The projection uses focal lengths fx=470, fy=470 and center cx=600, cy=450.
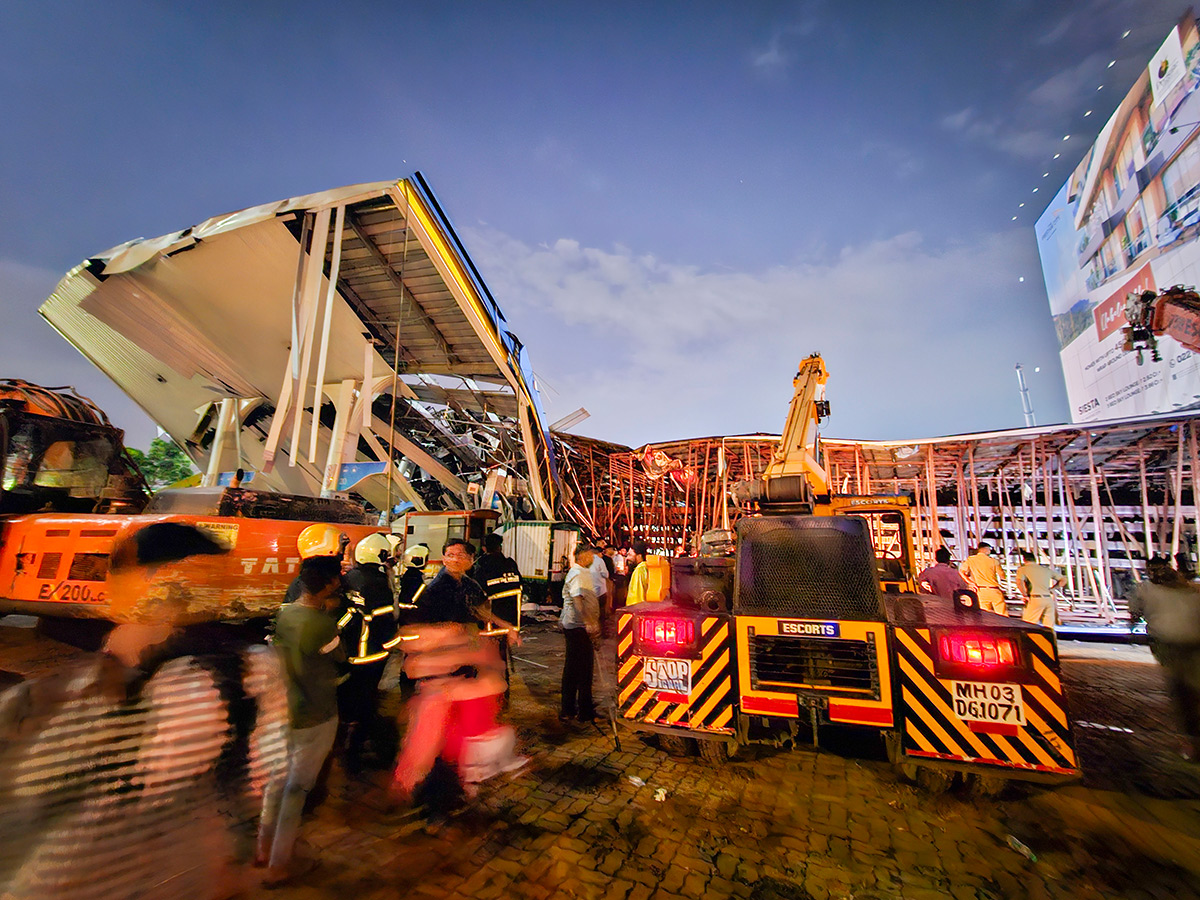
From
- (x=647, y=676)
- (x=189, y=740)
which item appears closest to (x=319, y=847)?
(x=189, y=740)

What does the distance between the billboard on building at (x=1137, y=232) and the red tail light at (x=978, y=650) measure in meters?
14.5

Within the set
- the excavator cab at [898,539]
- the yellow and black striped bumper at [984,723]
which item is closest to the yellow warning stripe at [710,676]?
the yellow and black striped bumper at [984,723]

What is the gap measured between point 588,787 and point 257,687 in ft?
7.80

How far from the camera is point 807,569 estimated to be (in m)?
4.07

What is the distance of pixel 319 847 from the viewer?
2748 millimetres

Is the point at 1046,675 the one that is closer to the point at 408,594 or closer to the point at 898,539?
the point at 898,539

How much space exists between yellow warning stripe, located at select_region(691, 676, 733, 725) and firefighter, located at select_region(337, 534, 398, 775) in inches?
102

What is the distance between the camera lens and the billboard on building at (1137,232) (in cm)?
1231

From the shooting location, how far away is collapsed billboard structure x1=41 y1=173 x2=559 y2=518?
981 centimetres

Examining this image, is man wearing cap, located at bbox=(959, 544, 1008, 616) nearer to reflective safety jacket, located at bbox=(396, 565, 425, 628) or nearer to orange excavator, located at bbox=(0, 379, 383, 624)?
reflective safety jacket, located at bbox=(396, 565, 425, 628)

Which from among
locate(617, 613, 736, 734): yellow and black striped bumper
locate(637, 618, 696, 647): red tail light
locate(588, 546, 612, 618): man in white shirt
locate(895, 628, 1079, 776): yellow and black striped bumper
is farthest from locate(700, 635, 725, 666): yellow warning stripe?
locate(588, 546, 612, 618): man in white shirt

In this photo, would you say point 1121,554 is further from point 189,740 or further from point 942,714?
point 189,740

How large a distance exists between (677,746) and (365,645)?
2835 millimetres

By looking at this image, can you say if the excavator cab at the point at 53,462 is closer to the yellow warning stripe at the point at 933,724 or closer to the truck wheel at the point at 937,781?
the yellow warning stripe at the point at 933,724
